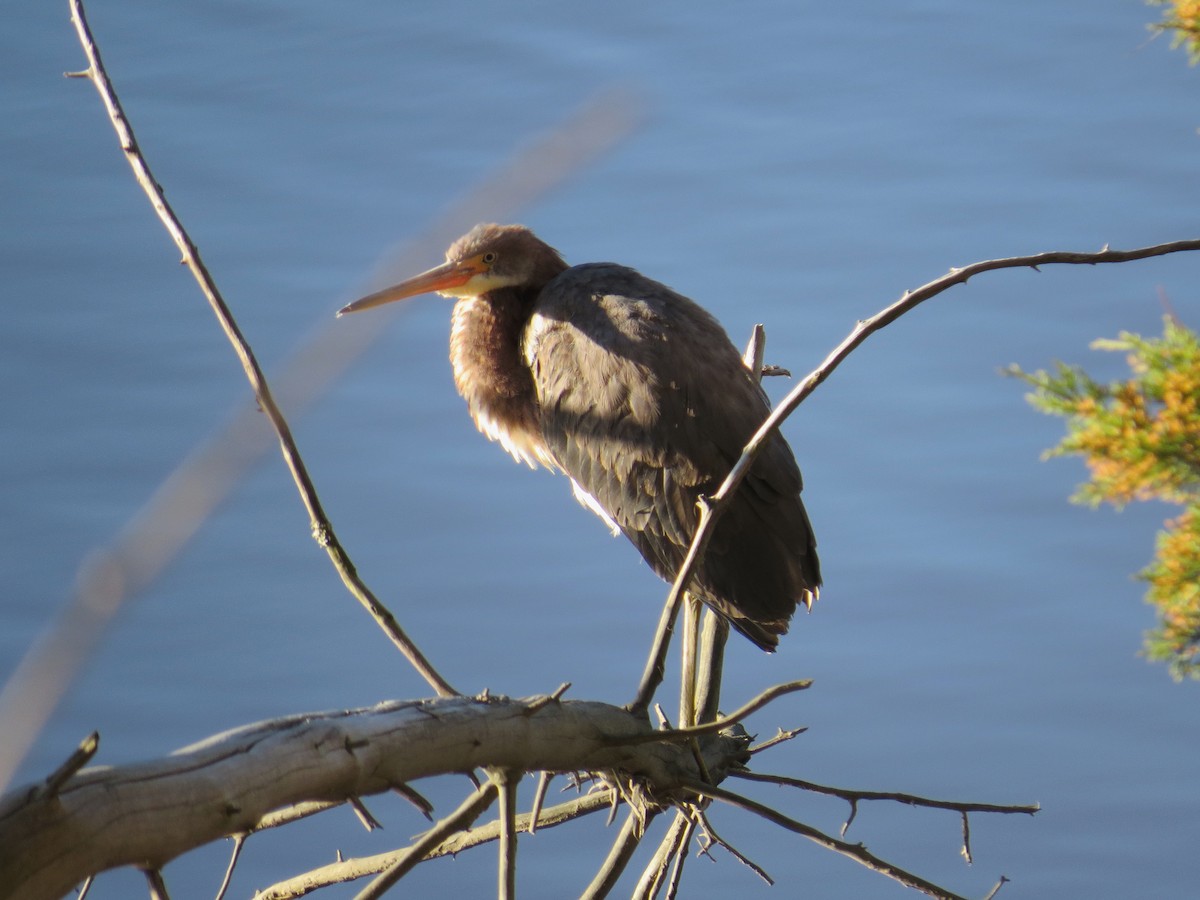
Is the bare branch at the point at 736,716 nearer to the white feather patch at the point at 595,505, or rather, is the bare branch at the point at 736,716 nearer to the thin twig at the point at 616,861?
the thin twig at the point at 616,861

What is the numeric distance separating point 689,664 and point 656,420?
0.28 m

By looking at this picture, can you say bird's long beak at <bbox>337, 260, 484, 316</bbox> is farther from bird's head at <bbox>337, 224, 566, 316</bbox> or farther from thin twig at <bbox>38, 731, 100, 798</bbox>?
thin twig at <bbox>38, 731, 100, 798</bbox>

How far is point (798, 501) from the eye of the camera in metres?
1.54

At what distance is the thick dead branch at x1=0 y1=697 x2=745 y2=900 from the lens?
1.68 ft

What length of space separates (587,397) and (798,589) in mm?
334

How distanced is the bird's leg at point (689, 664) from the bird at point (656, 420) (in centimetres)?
5

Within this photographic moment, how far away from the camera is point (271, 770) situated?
2.05 ft

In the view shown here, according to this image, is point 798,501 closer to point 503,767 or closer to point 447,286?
point 447,286

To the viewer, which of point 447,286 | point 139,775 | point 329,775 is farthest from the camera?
point 447,286

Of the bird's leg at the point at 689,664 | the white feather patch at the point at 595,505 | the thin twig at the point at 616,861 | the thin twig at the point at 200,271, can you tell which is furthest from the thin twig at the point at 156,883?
the white feather patch at the point at 595,505

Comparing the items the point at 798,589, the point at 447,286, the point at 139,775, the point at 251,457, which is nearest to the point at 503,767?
the point at 139,775

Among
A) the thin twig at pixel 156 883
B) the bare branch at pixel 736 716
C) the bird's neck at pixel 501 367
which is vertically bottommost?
the thin twig at pixel 156 883

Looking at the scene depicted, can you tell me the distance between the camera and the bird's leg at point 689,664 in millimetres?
1390

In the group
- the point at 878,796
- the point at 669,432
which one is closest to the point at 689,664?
the point at 669,432
